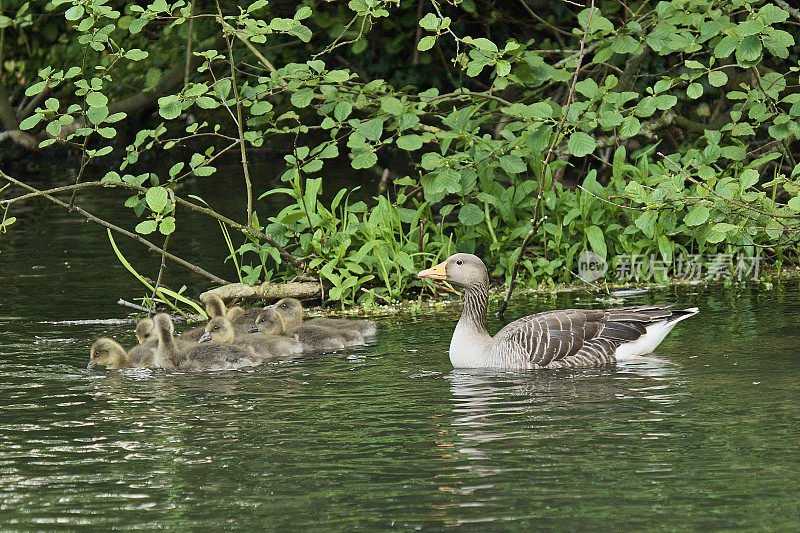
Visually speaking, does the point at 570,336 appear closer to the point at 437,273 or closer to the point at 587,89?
the point at 437,273

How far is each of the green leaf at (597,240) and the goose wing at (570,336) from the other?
318cm

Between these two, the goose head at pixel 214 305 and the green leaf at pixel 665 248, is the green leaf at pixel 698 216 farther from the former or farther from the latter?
the goose head at pixel 214 305

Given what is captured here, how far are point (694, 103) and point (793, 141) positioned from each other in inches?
78.9

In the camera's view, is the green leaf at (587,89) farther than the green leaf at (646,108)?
Yes

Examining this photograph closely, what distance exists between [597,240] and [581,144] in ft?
7.85

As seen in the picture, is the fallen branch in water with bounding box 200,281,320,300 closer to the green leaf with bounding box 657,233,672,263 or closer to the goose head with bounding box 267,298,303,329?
the goose head with bounding box 267,298,303,329

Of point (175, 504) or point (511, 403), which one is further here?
point (511, 403)

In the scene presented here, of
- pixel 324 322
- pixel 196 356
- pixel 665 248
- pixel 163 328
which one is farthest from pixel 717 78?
pixel 163 328

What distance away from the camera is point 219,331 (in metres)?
10.5

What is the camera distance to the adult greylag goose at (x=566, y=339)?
31.8 ft

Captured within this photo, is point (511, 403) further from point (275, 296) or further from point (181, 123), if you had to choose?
point (181, 123)

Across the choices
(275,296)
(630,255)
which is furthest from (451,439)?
(630,255)

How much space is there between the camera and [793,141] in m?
16.6

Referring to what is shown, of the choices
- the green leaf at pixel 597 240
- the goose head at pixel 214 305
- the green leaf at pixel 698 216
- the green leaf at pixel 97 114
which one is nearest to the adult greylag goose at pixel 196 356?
the goose head at pixel 214 305
